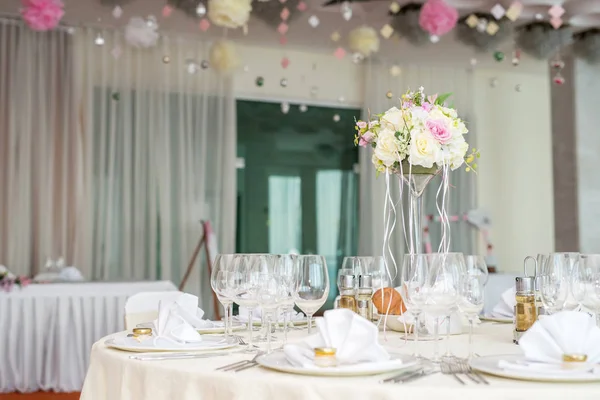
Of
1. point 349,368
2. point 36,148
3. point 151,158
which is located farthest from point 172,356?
point 151,158

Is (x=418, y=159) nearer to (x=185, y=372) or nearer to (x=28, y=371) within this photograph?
(x=185, y=372)

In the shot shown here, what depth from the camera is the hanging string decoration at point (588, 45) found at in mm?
6816

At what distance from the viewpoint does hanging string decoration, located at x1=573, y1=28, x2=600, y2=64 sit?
6.82 m

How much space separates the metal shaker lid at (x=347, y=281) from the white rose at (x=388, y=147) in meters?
0.40

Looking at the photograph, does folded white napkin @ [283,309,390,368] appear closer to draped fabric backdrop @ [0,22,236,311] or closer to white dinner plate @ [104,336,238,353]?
white dinner plate @ [104,336,238,353]

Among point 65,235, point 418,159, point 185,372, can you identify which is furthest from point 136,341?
point 65,235

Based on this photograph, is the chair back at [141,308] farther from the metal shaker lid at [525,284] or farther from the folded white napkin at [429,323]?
the metal shaker lid at [525,284]

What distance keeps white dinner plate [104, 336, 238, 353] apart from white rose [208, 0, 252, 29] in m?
3.41

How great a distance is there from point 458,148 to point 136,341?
1071 mm

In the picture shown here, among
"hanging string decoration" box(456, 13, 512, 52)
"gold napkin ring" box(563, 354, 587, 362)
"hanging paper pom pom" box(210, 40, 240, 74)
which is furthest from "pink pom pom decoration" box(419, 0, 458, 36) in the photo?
"gold napkin ring" box(563, 354, 587, 362)

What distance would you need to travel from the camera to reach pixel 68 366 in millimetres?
4980

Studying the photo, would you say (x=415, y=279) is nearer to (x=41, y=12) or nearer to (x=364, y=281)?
(x=364, y=281)

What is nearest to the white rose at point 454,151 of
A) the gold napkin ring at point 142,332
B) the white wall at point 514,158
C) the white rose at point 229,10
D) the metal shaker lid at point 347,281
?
the metal shaker lid at point 347,281

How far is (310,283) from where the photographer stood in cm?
188
